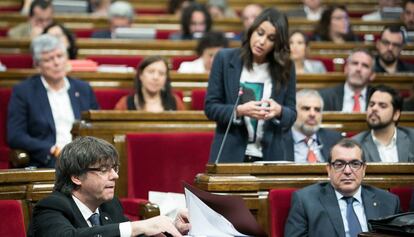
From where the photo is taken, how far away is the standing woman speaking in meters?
4.36

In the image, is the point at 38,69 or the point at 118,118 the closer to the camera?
the point at 118,118

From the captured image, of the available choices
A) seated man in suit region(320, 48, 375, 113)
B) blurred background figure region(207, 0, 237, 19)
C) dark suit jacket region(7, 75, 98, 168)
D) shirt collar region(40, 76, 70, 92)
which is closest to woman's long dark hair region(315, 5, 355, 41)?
blurred background figure region(207, 0, 237, 19)

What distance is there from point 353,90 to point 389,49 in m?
0.92

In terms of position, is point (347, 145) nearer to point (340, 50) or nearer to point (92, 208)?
point (92, 208)

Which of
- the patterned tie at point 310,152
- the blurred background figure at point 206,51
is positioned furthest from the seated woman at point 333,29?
the patterned tie at point 310,152

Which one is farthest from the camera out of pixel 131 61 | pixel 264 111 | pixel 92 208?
pixel 131 61

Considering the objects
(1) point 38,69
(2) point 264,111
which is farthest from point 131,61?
(2) point 264,111

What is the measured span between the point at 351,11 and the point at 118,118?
4.64 m

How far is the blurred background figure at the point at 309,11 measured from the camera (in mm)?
8625

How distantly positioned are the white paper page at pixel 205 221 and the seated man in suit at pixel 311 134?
1940 millimetres

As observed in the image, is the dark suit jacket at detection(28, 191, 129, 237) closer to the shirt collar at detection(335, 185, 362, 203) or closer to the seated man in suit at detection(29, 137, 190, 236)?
the seated man in suit at detection(29, 137, 190, 236)

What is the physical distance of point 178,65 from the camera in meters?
6.81

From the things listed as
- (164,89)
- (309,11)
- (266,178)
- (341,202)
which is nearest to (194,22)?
(309,11)

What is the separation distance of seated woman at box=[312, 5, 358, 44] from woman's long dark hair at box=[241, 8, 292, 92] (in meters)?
3.20
